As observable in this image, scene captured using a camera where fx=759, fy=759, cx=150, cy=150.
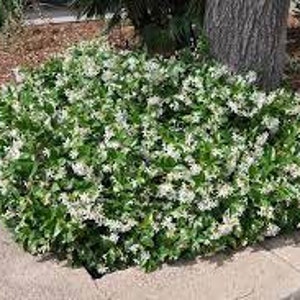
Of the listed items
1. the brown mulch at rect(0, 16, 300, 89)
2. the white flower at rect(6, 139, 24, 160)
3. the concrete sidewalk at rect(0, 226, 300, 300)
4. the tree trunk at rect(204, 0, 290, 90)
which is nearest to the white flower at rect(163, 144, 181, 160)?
the concrete sidewalk at rect(0, 226, 300, 300)

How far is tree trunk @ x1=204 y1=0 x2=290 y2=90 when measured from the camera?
14.8 feet

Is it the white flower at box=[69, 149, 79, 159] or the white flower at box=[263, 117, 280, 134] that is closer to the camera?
the white flower at box=[69, 149, 79, 159]

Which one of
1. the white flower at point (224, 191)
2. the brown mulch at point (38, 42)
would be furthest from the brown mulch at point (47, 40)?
the white flower at point (224, 191)

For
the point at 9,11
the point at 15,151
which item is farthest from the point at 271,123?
the point at 9,11

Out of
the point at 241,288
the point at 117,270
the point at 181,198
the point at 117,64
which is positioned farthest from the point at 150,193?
the point at 117,64

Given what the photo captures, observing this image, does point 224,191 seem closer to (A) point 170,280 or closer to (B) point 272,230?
(B) point 272,230

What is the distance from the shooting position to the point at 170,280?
137 inches

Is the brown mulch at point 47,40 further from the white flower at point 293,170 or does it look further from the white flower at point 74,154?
the white flower at point 293,170

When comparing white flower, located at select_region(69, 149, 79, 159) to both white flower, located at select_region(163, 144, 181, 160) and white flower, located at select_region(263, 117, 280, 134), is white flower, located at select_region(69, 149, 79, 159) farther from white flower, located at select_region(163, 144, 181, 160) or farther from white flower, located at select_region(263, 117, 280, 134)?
white flower, located at select_region(263, 117, 280, 134)

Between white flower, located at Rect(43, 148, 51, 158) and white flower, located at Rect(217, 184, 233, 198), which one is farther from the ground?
white flower, located at Rect(43, 148, 51, 158)

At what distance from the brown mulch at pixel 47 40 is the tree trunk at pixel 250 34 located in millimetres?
1956

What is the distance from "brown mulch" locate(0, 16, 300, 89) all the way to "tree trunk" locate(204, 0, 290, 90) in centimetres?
196

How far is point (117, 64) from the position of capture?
4.60 meters

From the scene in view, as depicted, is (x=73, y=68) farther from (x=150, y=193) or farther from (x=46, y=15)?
(x=46, y=15)
